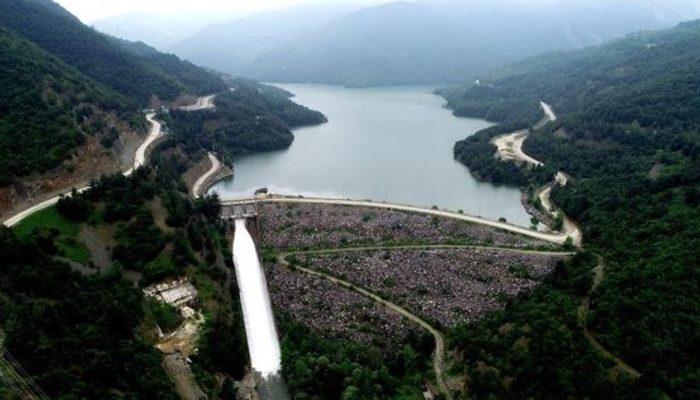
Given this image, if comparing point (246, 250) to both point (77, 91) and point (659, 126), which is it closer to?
point (77, 91)

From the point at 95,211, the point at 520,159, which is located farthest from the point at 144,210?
the point at 520,159

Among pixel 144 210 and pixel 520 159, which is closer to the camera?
pixel 144 210

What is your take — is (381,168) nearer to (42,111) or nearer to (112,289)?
(42,111)

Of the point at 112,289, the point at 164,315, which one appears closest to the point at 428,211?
the point at 164,315

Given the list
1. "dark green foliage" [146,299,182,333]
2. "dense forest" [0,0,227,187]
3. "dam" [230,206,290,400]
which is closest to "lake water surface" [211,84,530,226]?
"dam" [230,206,290,400]

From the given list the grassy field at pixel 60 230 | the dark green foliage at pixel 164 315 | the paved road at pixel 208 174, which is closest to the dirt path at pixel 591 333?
the dark green foliage at pixel 164 315

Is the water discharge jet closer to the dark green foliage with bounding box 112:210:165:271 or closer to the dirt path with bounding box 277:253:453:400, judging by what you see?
the dirt path with bounding box 277:253:453:400
